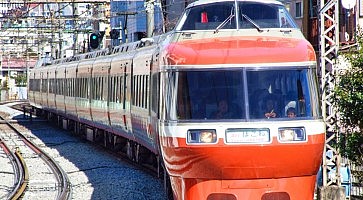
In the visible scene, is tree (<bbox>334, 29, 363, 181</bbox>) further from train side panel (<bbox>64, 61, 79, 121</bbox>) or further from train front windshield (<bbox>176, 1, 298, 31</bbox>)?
train side panel (<bbox>64, 61, 79, 121</bbox>)

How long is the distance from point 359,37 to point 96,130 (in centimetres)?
1457

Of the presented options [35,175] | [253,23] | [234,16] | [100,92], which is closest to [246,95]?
[253,23]

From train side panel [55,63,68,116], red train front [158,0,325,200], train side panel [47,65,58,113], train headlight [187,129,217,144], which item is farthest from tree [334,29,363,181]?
train side panel [47,65,58,113]

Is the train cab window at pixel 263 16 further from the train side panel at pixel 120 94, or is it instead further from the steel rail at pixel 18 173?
the train side panel at pixel 120 94

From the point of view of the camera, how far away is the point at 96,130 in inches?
958

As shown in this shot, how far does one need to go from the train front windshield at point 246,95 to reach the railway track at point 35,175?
547 centimetres

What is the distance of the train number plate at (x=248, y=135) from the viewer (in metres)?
8.75

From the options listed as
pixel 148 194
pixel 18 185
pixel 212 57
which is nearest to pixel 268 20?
pixel 212 57

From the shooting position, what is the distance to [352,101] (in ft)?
35.2

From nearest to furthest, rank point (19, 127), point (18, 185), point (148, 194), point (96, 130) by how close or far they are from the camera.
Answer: point (148, 194)
point (18, 185)
point (96, 130)
point (19, 127)

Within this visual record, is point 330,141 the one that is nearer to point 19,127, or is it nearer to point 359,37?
point 359,37

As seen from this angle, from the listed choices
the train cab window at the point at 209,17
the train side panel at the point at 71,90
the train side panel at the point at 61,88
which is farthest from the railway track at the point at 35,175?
the train cab window at the point at 209,17

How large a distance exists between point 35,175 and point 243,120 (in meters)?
9.68

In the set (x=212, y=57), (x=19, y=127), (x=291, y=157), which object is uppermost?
(x=212, y=57)
